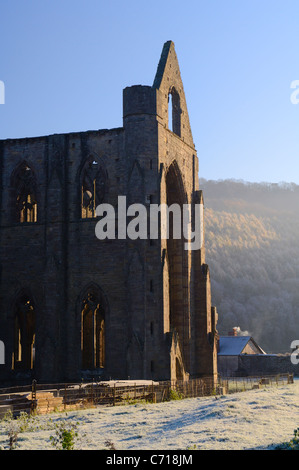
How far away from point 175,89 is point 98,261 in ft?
38.9

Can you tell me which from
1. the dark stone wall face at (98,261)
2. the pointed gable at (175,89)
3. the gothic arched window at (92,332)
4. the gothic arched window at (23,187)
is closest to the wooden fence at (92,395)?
the dark stone wall face at (98,261)

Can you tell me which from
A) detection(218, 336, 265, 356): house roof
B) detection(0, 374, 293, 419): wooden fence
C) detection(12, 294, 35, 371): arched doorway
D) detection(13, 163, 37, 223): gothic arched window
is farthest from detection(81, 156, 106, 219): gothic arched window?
detection(218, 336, 265, 356): house roof

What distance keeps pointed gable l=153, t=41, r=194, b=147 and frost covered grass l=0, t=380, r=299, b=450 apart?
18.6m

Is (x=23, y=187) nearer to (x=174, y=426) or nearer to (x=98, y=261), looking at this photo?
(x=98, y=261)

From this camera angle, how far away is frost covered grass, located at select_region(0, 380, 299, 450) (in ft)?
47.2

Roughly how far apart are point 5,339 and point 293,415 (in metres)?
17.5

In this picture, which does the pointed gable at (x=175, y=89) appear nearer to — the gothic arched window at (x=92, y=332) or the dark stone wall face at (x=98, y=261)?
the dark stone wall face at (x=98, y=261)

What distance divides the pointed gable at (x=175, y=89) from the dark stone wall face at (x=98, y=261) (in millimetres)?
788

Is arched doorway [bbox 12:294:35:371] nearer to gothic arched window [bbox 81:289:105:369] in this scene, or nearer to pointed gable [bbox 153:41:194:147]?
gothic arched window [bbox 81:289:105:369]

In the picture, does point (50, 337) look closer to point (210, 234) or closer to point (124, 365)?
point (124, 365)

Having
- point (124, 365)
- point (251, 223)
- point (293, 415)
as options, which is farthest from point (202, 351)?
point (251, 223)

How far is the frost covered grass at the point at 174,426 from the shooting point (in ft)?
47.2

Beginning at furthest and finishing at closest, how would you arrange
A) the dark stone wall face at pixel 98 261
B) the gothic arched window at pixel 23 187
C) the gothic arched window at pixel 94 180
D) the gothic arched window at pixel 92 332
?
the gothic arched window at pixel 23 187, the gothic arched window at pixel 94 180, the gothic arched window at pixel 92 332, the dark stone wall face at pixel 98 261

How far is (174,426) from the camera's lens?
17172 mm
